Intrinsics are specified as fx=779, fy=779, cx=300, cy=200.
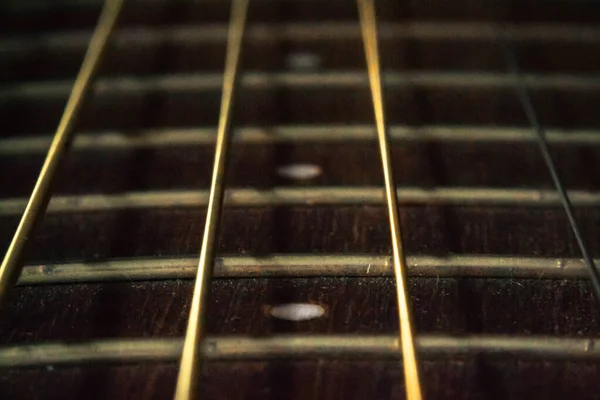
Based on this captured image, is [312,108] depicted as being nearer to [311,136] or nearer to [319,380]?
[311,136]

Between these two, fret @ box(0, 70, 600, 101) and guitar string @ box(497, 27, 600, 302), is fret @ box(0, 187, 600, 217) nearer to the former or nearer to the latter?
guitar string @ box(497, 27, 600, 302)

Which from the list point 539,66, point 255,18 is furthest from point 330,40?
point 539,66

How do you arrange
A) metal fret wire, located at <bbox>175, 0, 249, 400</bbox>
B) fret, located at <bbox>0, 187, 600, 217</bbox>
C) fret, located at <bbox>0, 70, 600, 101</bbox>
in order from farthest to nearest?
fret, located at <bbox>0, 70, 600, 101</bbox>
fret, located at <bbox>0, 187, 600, 217</bbox>
metal fret wire, located at <bbox>175, 0, 249, 400</bbox>

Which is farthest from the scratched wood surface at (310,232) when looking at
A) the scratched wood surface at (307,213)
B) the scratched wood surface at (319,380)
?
the scratched wood surface at (319,380)

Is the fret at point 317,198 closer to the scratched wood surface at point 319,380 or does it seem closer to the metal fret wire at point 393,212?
the metal fret wire at point 393,212

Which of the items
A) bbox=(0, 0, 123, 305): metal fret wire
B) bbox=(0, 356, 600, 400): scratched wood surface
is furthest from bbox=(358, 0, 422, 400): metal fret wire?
bbox=(0, 0, 123, 305): metal fret wire

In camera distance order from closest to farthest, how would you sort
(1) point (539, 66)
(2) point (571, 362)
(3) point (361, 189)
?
(2) point (571, 362)
(3) point (361, 189)
(1) point (539, 66)

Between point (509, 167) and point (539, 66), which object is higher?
point (539, 66)

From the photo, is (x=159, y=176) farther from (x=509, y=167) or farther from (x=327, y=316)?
(x=509, y=167)
